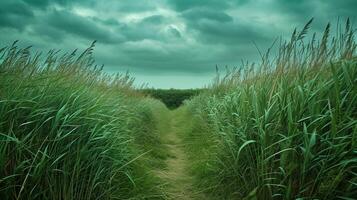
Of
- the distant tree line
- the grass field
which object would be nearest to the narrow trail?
the grass field

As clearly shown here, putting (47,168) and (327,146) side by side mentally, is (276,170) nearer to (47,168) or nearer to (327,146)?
(327,146)

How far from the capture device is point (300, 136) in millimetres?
3178

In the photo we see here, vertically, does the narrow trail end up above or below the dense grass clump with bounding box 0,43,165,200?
below

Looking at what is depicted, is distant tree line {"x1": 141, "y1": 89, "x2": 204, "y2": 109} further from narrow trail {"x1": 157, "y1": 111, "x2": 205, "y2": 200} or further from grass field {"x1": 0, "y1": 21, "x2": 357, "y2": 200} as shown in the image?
grass field {"x1": 0, "y1": 21, "x2": 357, "y2": 200}

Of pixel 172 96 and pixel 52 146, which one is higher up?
pixel 172 96

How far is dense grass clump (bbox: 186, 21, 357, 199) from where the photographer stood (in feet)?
9.64

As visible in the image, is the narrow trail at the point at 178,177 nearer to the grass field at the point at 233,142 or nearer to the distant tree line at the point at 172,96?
the grass field at the point at 233,142

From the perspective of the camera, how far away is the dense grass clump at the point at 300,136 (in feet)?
9.64

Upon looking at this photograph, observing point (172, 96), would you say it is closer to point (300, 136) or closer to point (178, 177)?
point (178, 177)

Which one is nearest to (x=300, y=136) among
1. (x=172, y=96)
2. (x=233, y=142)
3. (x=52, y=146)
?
(x=233, y=142)

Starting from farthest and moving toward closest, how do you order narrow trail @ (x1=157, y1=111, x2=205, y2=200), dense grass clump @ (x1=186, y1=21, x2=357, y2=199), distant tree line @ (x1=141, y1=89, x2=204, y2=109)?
1. distant tree line @ (x1=141, y1=89, x2=204, y2=109)
2. narrow trail @ (x1=157, y1=111, x2=205, y2=200)
3. dense grass clump @ (x1=186, y1=21, x2=357, y2=199)

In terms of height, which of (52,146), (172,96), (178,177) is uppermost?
(172,96)

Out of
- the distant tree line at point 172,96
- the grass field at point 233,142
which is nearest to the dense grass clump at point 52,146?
the grass field at point 233,142

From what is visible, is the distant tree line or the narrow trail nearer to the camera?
the narrow trail
